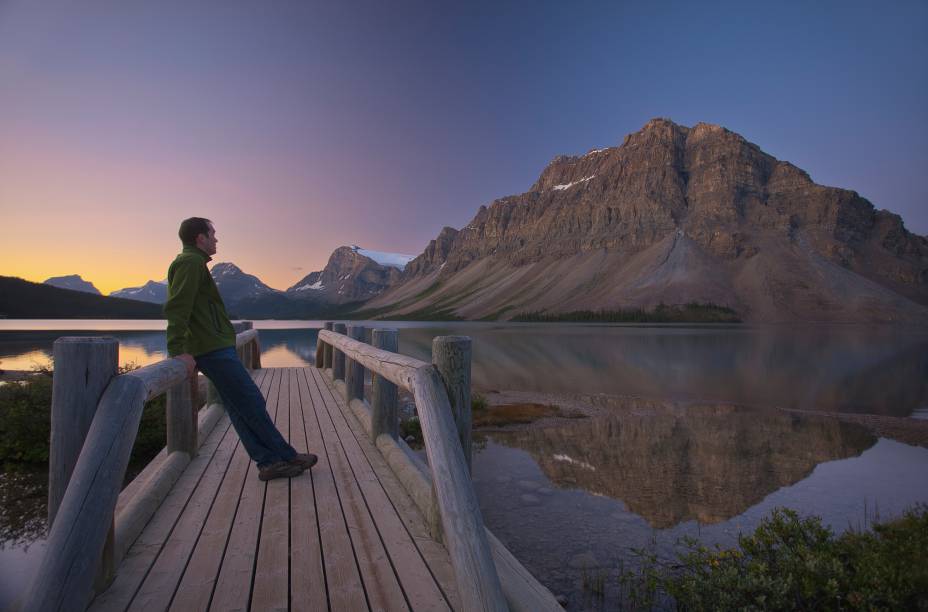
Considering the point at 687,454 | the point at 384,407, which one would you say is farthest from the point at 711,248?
the point at 384,407

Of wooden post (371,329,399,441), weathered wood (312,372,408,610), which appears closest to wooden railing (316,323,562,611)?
weathered wood (312,372,408,610)

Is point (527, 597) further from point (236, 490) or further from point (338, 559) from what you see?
point (236, 490)

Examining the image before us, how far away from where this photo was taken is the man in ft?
13.0

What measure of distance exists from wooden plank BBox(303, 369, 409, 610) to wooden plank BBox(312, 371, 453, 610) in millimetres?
44

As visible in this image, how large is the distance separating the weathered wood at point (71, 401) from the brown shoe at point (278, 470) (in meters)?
2.14

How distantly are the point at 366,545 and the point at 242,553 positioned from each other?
82 cm

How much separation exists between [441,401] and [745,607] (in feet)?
9.91

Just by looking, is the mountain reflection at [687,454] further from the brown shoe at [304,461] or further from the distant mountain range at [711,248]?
the distant mountain range at [711,248]

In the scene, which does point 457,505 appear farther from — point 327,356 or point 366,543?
point 327,356

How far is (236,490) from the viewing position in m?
4.43

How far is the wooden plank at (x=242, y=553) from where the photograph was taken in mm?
2764

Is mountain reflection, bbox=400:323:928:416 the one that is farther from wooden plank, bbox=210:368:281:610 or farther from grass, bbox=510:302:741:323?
grass, bbox=510:302:741:323

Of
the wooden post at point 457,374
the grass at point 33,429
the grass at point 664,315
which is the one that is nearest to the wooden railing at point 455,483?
the wooden post at point 457,374

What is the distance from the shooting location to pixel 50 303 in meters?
114
